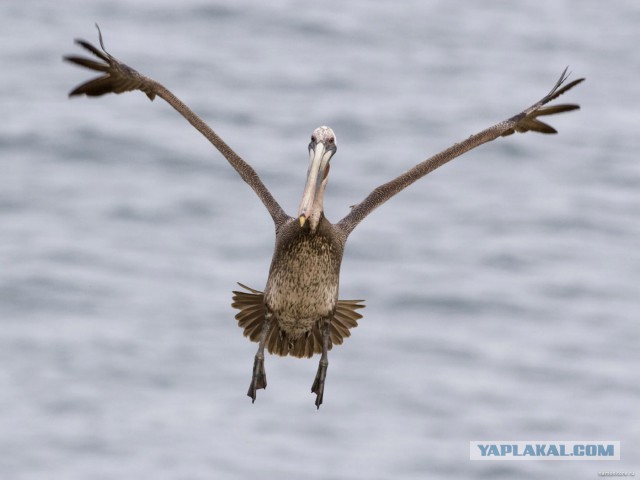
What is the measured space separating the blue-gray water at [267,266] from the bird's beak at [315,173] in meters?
23.8

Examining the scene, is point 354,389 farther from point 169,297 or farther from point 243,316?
point 243,316

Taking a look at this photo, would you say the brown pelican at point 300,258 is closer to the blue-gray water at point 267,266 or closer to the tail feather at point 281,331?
the tail feather at point 281,331

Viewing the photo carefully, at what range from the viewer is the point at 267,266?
38062 millimetres

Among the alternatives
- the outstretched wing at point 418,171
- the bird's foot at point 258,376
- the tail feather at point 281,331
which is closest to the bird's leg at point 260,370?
the bird's foot at point 258,376

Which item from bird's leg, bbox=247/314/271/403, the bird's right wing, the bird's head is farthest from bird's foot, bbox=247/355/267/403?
the bird's head

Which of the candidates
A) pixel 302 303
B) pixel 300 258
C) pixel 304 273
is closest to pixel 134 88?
pixel 300 258

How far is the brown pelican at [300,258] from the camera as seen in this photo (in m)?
12.2

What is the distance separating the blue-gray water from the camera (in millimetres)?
36531

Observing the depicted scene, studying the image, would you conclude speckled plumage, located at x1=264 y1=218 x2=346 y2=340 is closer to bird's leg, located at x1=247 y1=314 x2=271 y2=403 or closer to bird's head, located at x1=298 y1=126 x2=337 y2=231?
bird's leg, located at x1=247 y1=314 x2=271 y2=403

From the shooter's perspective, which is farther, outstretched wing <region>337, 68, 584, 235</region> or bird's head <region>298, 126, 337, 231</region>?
outstretched wing <region>337, 68, 584, 235</region>

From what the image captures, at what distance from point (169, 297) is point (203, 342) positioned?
1.85 m

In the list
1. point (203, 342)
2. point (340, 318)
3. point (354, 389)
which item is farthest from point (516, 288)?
point (340, 318)

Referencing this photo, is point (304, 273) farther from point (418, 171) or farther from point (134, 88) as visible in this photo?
point (134, 88)

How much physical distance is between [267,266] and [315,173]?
26.6 m
